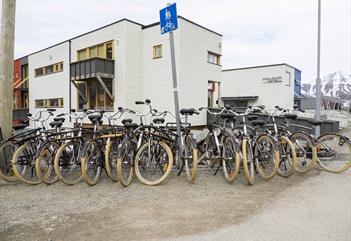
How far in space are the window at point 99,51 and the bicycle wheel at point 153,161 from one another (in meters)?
11.2

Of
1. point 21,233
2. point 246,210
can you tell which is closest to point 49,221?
point 21,233

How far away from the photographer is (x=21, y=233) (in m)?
2.32

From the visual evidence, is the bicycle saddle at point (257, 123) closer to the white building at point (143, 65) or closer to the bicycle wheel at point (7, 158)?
the bicycle wheel at point (7, 158)

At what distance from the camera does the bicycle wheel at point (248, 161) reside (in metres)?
3.57

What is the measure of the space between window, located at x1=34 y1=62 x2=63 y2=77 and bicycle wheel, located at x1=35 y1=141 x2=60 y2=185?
50.0 feet

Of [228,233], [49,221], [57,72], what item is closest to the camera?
[228,233]

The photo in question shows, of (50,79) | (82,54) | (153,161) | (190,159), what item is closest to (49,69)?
(50,79)

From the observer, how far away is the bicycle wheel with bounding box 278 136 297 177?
3936 millimetres

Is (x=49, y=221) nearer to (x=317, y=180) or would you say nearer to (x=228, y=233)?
(x=228, y=233)

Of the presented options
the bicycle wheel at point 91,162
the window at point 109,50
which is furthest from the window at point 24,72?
the bicycle wheel at point 91,162

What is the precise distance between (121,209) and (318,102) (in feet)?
20.7

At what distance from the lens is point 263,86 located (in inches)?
866

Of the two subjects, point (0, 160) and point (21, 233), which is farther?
point (0, 160)

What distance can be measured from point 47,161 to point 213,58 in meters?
12.7
